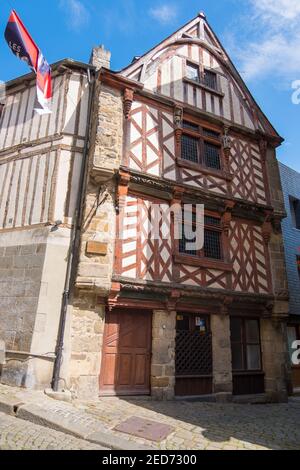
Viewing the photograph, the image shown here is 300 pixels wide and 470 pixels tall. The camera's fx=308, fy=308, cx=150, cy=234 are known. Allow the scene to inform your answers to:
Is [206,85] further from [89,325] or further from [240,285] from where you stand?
[89,325]

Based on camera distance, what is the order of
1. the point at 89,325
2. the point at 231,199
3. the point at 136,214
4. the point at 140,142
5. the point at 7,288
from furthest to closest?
the point at 231,199 < the point at 140,142 < the point at 136,214 < the point at 7,288 < the point at 89,325

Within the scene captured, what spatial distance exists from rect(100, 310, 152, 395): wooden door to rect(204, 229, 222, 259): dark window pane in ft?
7.83

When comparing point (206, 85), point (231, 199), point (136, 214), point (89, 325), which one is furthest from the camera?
point (206, 85)

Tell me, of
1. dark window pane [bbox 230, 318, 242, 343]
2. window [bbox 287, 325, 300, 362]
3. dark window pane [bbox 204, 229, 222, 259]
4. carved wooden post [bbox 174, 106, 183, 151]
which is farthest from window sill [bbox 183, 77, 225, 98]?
window [bbox 287, 325, 300, 362]

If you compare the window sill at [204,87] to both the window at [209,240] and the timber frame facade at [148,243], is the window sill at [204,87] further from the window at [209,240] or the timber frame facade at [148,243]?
the window at [209,240]

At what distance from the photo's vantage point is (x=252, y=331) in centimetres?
816

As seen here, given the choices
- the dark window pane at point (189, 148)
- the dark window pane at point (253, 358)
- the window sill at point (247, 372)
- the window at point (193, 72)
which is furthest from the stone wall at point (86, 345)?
the window at point (193, 72)

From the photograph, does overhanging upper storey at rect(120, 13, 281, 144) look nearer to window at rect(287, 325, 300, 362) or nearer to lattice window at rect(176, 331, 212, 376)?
window at rect(287, 325, 300, 362)

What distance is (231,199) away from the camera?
8258mm

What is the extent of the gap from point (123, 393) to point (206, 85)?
29.1 ft

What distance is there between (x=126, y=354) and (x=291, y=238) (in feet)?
24.0

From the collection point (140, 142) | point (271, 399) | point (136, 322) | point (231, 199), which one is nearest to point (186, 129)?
point (140, 142)

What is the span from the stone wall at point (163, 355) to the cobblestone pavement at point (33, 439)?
9.38ft

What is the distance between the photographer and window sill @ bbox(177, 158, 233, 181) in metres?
8.01
